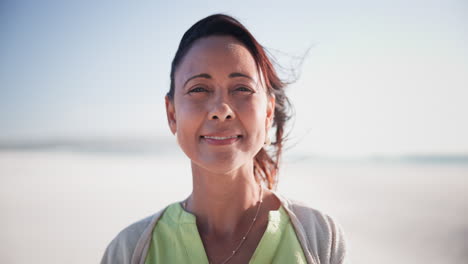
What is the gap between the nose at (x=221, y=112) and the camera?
1609 mm

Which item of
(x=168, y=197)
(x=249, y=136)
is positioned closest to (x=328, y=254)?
(x=249, y=136)

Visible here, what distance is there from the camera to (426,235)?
4.55 meters

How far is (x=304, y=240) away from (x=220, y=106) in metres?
0.83

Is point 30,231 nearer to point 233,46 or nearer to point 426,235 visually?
point 233,46

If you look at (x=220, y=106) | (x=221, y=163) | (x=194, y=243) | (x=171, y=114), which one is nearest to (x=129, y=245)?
(x=194, y=243)

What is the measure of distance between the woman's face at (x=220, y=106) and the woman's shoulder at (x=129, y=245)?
51cm

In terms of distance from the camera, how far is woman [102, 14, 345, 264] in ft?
5.41

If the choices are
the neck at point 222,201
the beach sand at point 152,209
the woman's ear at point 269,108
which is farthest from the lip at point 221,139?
the beach sand at point 152,209

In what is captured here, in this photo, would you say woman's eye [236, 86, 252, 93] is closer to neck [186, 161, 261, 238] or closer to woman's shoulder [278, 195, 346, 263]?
neck [186, 161, 261, 238]

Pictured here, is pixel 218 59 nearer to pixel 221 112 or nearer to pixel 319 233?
pixel 221 112

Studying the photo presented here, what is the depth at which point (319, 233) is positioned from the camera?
1.73 meters

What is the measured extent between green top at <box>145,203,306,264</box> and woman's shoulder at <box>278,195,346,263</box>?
5 cm

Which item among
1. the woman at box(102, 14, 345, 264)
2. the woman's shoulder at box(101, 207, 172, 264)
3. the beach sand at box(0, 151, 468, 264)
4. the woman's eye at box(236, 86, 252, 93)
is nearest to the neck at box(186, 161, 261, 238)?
the woman at box(102, 14, 345, 264)

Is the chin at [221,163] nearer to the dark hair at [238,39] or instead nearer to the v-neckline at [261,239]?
the v-neckline at [261,239]
